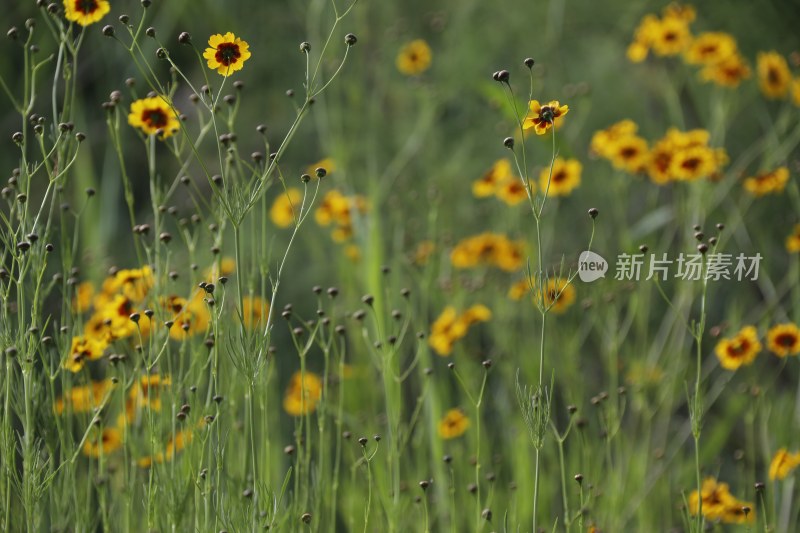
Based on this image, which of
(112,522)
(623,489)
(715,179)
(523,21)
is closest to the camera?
(112,522)

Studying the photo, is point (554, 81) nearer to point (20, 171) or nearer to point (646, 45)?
point (646, 45)

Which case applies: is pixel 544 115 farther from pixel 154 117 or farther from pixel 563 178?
pixel 563 178

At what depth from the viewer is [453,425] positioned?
1.98 m

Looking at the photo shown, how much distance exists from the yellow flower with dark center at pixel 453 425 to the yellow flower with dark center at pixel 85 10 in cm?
98

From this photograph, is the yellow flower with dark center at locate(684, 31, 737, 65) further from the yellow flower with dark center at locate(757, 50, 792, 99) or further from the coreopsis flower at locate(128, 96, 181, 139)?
the coreopsis flower at locate(128, 96, 181, 139)

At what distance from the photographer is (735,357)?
1706mm

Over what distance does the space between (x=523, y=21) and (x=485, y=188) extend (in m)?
1.21

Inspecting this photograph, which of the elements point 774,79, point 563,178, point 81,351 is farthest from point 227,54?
point 774,79

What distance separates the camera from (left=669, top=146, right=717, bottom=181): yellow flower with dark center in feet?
6.81

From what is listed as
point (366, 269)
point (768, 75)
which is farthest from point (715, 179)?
point (366, 269)

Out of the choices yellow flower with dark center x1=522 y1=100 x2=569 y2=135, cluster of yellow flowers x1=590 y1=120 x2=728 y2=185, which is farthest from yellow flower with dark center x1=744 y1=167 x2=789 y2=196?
yellow flower with dark center x1=522 y1=100 x2=569 y2=135

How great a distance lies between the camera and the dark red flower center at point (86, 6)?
55.8 inches

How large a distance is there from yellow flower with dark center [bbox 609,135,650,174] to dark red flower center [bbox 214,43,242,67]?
1143 mm

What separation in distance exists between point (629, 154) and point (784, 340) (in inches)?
24.0
